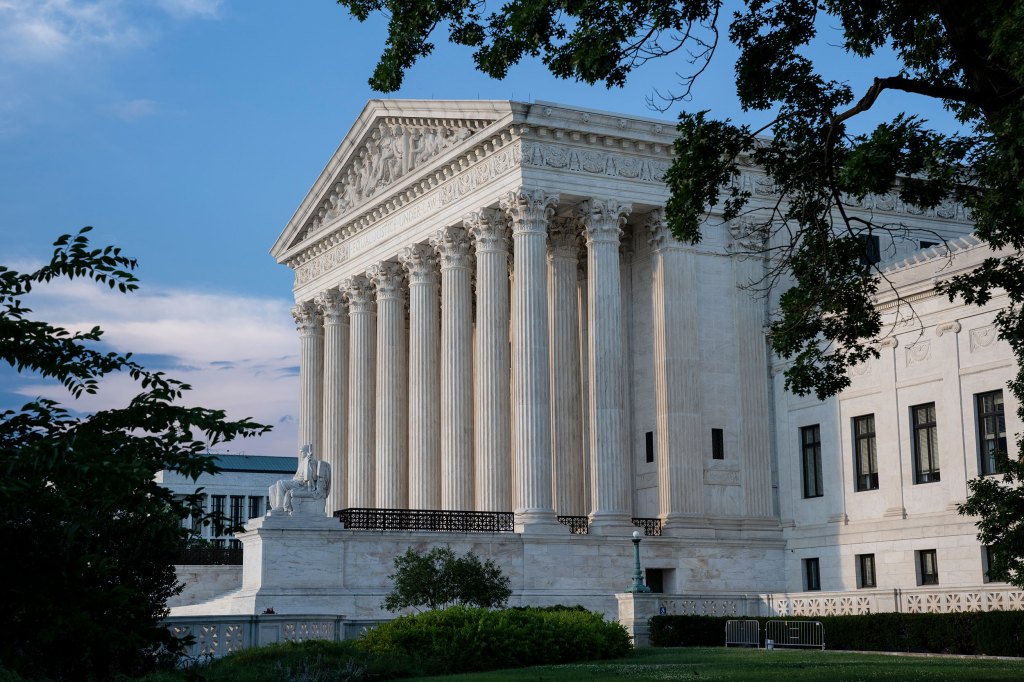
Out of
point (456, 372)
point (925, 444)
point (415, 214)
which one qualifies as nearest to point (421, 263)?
point (415, 214)

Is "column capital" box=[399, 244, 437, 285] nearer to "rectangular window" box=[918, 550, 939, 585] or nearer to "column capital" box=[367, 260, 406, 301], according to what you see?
"column capital" box=[367, 260, 406, 301]

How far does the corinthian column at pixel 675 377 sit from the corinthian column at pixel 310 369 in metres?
21.0

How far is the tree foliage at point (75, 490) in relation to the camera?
9156mm

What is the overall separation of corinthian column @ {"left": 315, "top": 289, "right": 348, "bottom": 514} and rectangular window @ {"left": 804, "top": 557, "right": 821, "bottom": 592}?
874 inches

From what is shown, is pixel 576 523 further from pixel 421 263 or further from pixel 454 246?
pixel 421 263

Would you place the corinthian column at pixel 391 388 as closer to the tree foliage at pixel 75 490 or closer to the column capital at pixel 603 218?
the column capital at pixel 603 218

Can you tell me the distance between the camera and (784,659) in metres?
29.2

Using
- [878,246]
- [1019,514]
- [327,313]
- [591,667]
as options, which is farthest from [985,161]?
[327,313]

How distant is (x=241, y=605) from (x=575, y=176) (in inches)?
772

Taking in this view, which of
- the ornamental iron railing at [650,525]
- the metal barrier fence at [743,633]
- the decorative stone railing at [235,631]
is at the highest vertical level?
the ornamental iron railing at [650,525]

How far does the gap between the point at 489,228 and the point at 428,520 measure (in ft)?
37.0

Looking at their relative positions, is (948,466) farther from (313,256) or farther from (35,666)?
(35,666)

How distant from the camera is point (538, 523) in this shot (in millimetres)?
46875

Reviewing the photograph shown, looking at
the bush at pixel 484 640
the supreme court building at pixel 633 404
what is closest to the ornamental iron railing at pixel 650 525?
the supreme court building at pixel 633 404
